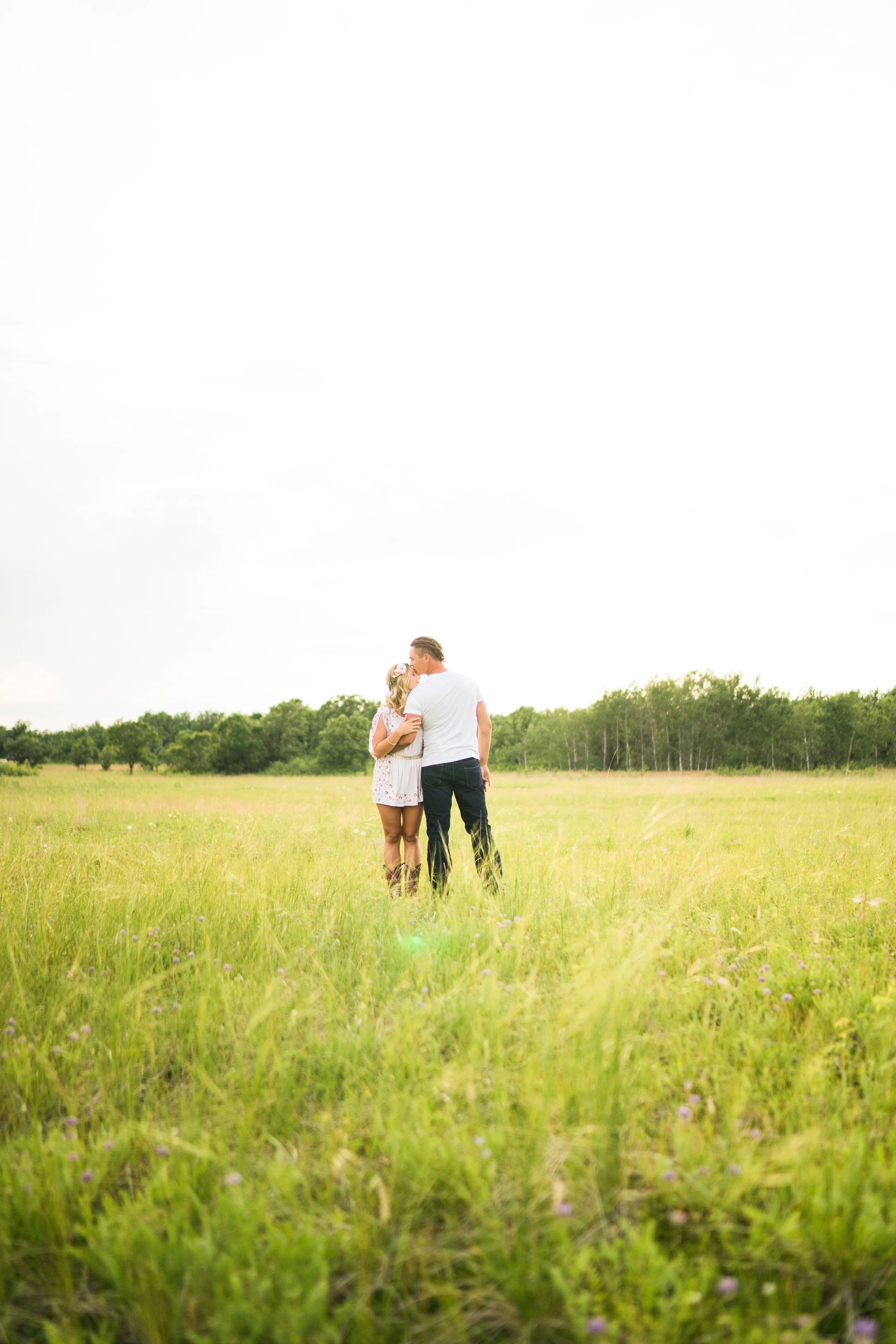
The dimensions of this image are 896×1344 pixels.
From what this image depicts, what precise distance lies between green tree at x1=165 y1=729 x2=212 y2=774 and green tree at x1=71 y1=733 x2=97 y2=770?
13.5 meters

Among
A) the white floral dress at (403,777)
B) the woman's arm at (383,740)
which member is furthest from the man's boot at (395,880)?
the woman's arm at (383,740)

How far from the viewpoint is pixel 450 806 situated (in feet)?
20.4

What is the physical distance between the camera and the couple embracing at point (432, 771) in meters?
6.23

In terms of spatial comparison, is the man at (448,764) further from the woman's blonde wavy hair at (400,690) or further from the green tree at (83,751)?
the green tree at (83,751)

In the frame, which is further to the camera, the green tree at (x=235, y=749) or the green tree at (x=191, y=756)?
the green tree at (x=235, y=749)

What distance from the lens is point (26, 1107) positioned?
2.60m

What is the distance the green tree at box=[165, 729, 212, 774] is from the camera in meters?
78.7

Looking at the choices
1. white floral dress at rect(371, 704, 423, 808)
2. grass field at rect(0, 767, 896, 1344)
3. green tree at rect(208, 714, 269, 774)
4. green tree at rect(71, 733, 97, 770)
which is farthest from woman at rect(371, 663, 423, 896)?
green tree at rect(71, 733, 97, 770)

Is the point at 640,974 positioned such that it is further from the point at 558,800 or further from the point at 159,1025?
the point at 558,800

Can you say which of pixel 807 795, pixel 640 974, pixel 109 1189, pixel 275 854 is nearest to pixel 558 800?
pixel 807 795

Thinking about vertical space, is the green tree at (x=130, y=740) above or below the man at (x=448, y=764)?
below

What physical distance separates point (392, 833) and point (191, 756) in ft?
263

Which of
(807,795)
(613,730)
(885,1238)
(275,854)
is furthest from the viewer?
(613,730)

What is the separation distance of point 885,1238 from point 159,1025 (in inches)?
121
